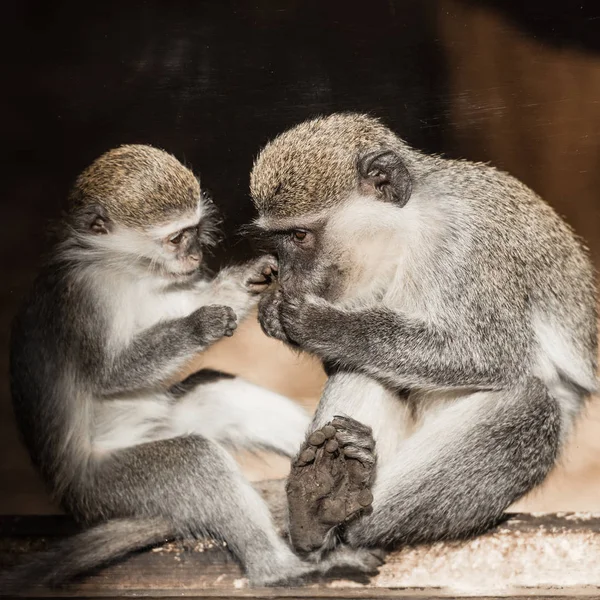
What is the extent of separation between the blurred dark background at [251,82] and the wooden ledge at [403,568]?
0.47m

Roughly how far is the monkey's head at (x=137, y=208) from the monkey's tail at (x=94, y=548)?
2.79 feet

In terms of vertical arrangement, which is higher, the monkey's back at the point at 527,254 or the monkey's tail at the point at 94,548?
the monkey's back at the point at 527,254

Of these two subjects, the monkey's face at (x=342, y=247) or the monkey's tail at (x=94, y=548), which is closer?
the monkey's face at (x=342, y=247)

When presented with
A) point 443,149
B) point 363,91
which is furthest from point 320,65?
point 443,149

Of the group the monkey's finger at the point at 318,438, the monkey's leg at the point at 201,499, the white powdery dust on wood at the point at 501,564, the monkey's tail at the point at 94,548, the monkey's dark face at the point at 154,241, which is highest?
the monkey's dark face at the point at 154,241

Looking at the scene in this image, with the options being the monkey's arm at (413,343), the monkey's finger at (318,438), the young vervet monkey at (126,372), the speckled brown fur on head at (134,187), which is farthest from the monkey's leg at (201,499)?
the speckled brown fur on head at (134,187)

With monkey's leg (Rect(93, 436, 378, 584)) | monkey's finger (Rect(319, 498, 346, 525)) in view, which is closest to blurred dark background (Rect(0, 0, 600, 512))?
monkey's leg (Rect(93, 436, 378, 584))

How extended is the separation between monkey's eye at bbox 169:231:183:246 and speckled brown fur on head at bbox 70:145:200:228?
0.07 m

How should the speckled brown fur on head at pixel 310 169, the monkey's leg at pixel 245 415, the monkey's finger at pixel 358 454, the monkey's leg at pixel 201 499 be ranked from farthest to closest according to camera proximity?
1. the monkey's leg at pixel 245 415
2. the monkey's leg at pixel 201 499
3. the speckled brown fur on head at pixel 310 169
4. the monkey's finger at pixel 358 454

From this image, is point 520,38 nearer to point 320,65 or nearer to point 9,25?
point 320,65

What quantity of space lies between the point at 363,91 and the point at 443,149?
0.34m

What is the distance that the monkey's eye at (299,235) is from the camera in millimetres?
2748

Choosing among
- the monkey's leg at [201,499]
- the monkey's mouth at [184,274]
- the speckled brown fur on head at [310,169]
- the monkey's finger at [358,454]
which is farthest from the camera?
the monkey's mouth at [184,274]

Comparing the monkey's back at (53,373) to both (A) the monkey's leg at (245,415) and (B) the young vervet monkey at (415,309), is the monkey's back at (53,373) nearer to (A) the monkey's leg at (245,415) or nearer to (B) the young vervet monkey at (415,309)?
(A) the monkey's leg at (245,415)
